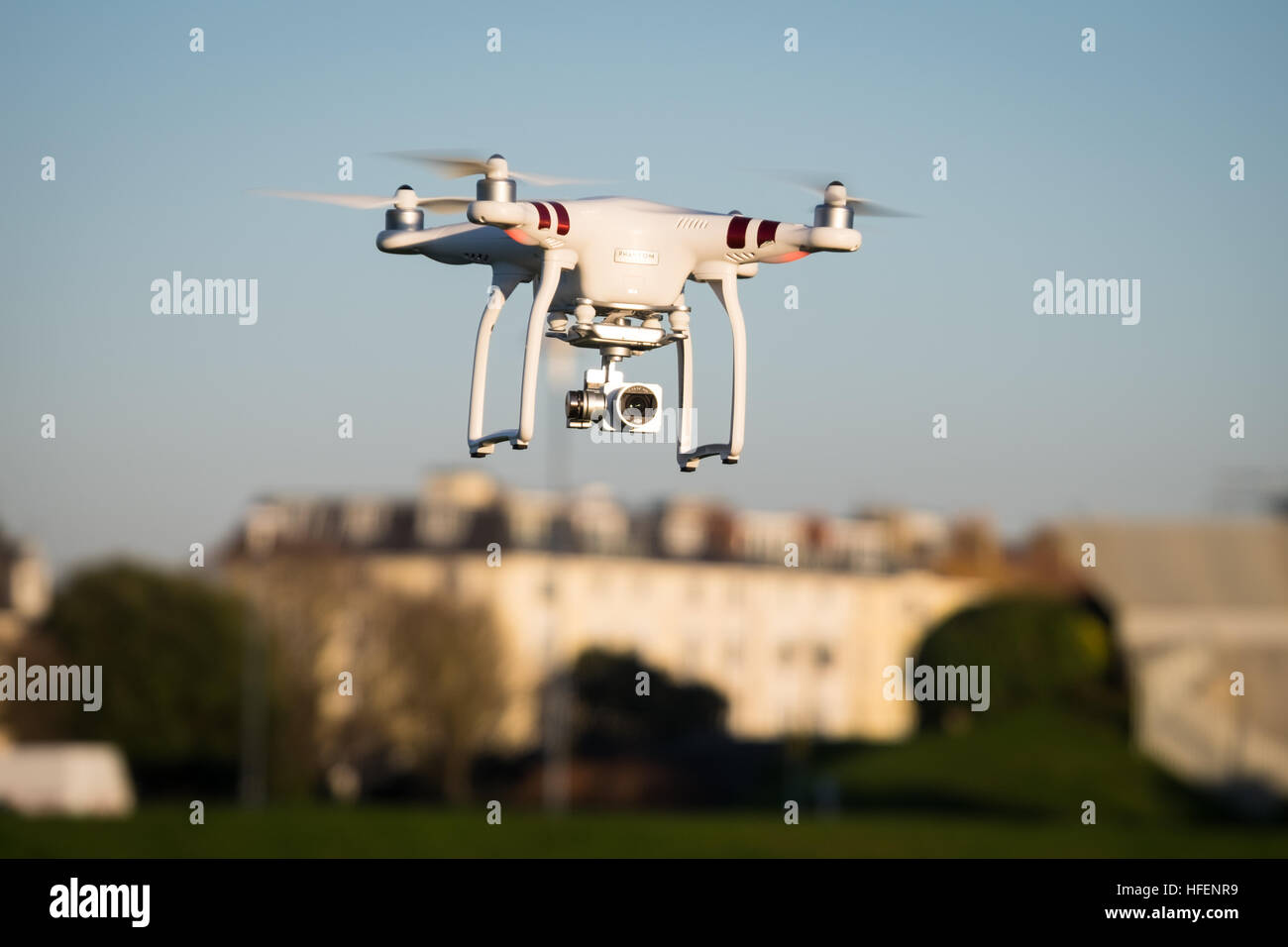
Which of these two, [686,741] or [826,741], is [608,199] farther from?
[686,741]

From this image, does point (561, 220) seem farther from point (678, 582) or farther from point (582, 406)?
point (678, 582)

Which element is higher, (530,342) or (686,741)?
(530,342)

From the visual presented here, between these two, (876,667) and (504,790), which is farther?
(876,667)
